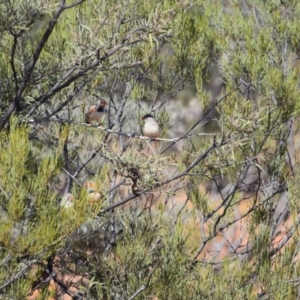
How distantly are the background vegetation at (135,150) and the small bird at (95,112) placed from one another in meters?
0.08

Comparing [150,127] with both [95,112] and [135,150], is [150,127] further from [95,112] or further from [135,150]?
[135,150]

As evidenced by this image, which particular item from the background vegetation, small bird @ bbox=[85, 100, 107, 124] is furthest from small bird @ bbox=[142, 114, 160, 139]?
small bird @ bbox=[85, 100, 107, 124]

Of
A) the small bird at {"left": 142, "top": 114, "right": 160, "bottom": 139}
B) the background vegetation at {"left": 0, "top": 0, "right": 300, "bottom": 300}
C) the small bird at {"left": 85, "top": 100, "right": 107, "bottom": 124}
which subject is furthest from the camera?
the small bird at {"left": 85, "top": 100, "right": 107, "bottom": 124}

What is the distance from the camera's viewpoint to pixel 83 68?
3150 mm

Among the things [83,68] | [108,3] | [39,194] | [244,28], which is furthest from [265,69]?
[39,194]

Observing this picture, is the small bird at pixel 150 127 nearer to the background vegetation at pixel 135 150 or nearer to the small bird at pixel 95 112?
the background vegetation at pixel 135 150

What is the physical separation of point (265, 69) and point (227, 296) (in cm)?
137

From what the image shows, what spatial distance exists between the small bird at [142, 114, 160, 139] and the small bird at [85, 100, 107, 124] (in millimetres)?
266

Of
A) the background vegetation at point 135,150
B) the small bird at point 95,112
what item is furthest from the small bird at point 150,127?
the small bird at point 95,112

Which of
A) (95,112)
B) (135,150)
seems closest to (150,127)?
(95,112)

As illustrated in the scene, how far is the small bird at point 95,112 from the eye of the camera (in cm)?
415

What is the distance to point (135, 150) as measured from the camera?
351 centimetres

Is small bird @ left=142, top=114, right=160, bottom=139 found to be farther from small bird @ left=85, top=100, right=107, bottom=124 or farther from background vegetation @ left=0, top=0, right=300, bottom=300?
small bird @ left=85, top=100, right=107, bottom=124

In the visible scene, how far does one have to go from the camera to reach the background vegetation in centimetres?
251
